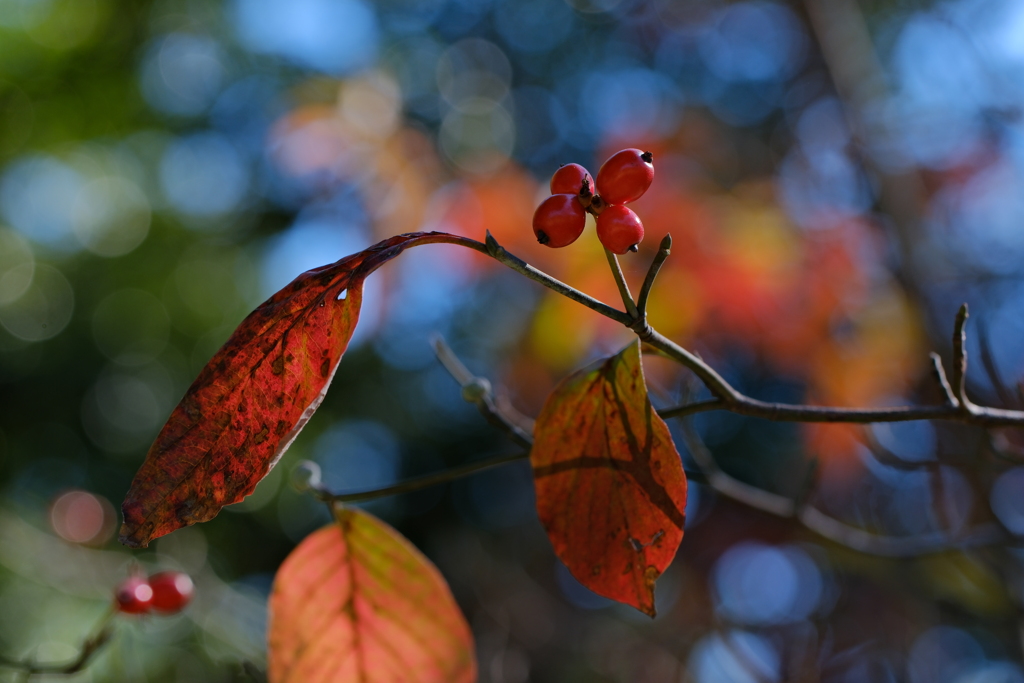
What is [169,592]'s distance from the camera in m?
1.05

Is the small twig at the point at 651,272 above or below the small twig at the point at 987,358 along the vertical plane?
above

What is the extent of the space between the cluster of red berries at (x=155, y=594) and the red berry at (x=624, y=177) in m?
0.98

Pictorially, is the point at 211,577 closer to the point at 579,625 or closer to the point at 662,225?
the point at 662,225

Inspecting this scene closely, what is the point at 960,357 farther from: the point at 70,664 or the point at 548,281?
the point at 70,664

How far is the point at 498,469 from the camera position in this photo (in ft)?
15.3

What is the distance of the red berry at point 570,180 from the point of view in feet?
1.54

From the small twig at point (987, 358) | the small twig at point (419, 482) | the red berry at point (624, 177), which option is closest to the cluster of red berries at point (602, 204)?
the red berry at point (624, 177)

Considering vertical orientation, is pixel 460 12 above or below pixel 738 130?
above

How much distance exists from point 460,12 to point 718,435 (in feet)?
12.5

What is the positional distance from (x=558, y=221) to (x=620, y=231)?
0.04m

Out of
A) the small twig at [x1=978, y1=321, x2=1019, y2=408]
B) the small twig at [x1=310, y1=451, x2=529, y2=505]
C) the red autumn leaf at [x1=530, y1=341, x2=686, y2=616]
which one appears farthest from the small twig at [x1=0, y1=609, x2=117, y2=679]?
the small twig at [x1=978, y1=321, x2=1019, y2=408]

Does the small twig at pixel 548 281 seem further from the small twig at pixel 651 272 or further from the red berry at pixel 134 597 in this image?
the red berry at pixel 134 597

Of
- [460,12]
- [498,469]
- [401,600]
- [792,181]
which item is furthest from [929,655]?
[460,12]

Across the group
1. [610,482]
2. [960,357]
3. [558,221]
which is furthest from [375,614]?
[960,357]
